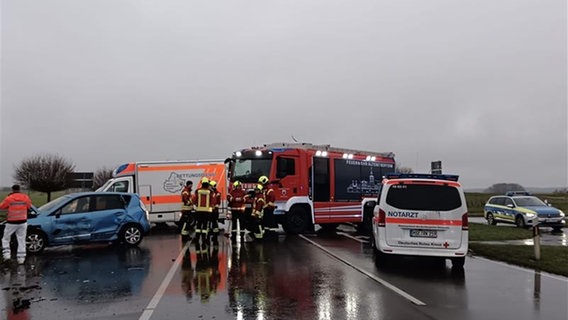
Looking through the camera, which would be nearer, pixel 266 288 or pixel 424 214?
pixel 266 288

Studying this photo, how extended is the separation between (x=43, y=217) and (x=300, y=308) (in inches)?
356

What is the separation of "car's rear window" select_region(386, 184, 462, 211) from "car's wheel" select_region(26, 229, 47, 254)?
360 inches

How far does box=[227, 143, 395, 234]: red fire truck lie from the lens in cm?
1667

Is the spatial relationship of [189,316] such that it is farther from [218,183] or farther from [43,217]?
[218,183]

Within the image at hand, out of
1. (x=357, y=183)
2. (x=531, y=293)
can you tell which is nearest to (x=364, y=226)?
(x=357, y=183)

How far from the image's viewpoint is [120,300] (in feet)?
23.9

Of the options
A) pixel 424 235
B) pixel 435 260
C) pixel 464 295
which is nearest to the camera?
pixel 464 295

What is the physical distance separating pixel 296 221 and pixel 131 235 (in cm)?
580

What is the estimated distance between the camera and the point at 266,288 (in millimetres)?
8117

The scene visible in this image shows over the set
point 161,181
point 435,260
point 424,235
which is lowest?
point 435,260

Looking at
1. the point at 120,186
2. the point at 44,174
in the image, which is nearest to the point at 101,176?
the point at 44,174

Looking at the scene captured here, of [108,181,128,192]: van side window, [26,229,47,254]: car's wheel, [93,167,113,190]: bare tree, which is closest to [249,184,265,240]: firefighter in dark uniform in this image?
[26,229,47,254]: car's wheel

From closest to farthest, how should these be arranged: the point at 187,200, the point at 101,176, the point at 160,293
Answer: the point at 160,293, the point at 187,200, the point at 101,176

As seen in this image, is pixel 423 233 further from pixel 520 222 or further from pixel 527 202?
pixel 527 202
